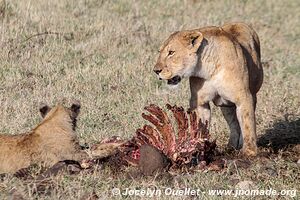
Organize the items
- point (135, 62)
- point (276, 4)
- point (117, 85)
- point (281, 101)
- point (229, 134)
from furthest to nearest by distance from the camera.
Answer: point (276, 4), point (135, 62), point (117, 85), point (281, 101), point (229, 134)

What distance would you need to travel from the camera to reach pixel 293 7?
18.4m

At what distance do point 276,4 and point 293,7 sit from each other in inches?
16.5

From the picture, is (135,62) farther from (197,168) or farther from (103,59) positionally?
(197,168)

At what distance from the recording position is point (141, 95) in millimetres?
10523

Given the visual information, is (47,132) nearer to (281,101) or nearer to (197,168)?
(197,168)

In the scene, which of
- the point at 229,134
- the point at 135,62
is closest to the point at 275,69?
the point at 135,62

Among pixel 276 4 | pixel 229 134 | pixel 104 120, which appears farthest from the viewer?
pixel 276 4

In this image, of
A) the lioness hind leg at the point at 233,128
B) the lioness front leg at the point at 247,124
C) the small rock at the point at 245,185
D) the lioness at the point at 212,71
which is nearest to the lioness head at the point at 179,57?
the lioness at the point at 212,71

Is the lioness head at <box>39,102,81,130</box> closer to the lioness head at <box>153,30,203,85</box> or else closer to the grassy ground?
the grassy ground

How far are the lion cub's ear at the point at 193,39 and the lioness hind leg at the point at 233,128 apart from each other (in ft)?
3.42

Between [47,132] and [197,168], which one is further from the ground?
[47,132]

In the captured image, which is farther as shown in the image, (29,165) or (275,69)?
(275,69)

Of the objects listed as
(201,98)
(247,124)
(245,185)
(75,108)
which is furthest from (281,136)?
(75,108)

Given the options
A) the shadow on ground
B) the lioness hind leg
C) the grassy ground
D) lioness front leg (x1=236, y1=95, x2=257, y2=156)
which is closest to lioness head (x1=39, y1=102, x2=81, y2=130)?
the grassy ground
